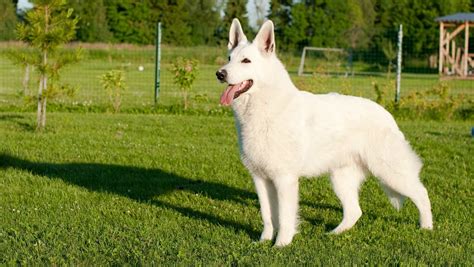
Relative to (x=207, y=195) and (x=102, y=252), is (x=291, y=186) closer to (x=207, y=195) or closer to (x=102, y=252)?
(x=102, y=252)

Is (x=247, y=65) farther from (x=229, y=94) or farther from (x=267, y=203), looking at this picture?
(x=267, y=203)

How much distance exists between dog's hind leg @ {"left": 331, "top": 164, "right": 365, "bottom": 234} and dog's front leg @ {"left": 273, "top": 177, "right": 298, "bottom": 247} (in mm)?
799

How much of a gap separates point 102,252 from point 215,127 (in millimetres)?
7196

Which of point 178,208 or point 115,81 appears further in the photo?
point 115,81

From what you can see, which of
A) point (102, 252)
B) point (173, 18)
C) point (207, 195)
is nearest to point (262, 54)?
point (102, 252)

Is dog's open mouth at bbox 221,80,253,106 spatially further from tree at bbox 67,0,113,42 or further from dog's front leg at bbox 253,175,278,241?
tree at bbox 67,0,113,42

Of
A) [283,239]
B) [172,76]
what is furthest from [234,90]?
[172,76]

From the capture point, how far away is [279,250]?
4.85m

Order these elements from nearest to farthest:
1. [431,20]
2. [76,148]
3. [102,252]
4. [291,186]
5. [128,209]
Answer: [102,252] < [291,186] < [128,209] < [76,148] < [431,20]

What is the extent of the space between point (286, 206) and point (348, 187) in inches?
39.6

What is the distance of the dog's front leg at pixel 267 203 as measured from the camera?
5.20 m

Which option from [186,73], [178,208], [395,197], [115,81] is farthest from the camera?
[186,73]

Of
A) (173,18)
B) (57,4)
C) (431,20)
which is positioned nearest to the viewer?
(57,4)

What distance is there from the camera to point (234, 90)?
4930 millimetres
